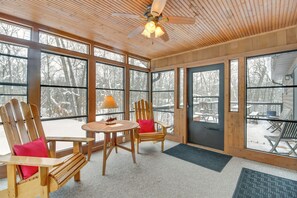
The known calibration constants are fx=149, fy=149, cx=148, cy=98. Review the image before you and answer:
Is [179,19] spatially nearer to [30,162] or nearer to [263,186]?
[30,162]

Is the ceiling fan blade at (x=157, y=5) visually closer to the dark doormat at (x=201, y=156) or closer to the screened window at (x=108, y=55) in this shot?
the screened window at (x=108, y=55)

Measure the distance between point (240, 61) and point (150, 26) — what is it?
2311mm

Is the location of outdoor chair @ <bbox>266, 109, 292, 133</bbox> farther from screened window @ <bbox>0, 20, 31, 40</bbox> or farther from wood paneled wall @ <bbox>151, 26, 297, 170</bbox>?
screened window @ <bbox>0, 20, 31, 40</bbox>

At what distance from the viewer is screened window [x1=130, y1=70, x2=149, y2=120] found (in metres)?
4.51

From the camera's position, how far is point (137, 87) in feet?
15.4

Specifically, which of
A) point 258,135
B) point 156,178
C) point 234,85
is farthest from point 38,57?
point 258,135

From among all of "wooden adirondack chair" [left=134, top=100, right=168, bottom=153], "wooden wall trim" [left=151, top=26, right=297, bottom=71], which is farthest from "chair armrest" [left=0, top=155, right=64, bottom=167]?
"wooden wall trim" [left=151, top=26, right=297, bottom=71]

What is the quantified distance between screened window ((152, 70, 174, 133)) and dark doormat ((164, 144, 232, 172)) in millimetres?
935

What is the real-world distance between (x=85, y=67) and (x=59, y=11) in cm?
129

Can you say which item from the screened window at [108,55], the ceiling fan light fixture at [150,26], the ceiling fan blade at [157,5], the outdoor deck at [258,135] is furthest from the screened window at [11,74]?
the outdoor deck at [258,135]

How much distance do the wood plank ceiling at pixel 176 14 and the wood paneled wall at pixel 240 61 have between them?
6.8 inches

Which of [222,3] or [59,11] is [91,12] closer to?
[59,11]

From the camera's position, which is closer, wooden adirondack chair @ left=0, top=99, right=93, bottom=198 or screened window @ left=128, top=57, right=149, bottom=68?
wooden adirondack chair @ left=0, top=99, right=93, bottom=198

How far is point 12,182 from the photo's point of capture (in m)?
1.52
